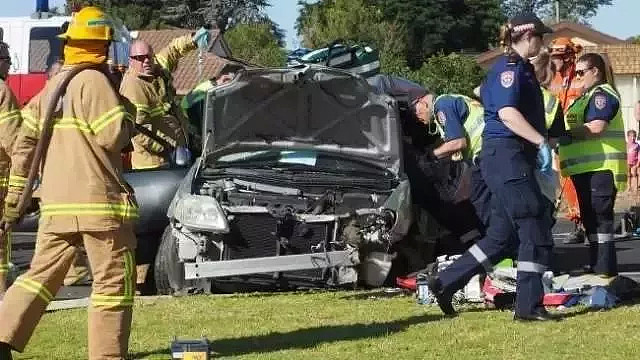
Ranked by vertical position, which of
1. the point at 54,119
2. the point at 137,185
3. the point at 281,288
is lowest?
the point at 281,288

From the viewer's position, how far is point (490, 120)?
25.3ft

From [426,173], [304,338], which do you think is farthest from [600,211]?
[304,338]

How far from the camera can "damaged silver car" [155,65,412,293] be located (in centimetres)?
893

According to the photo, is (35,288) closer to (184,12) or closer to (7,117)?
(7,117)

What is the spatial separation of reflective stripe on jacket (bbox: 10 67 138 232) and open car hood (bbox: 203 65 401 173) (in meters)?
3.31

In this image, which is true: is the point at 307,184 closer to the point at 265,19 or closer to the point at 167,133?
the point at 167,133

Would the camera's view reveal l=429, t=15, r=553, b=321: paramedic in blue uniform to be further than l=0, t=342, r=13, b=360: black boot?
Yes

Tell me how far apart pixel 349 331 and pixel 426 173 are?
296cm

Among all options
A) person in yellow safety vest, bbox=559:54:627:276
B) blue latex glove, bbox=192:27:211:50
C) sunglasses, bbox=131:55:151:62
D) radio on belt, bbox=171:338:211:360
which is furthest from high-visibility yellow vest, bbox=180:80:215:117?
radio on belt, bbox=171:338:211:360

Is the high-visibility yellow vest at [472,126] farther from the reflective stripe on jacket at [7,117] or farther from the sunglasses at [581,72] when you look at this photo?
the reflective stripe on jacket at [7,117]

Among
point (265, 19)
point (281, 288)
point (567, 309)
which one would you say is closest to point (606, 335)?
point (567, 309)

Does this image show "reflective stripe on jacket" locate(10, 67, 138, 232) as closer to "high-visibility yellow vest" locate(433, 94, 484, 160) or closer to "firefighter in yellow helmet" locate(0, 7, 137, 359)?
"firefighter in yellow helmet" locate(0, 7, 137, 359)

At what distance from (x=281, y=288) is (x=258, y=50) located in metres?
38.2

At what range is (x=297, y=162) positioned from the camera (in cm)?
982
